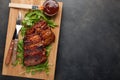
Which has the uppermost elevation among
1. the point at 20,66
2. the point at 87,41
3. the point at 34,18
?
the point at 34,18

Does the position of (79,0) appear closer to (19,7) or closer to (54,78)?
(19,7)

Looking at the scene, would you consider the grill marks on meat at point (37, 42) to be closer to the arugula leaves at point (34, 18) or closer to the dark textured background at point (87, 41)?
the arugula leaves at point (34, 18)

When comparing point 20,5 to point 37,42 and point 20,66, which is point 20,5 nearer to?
point 37,42

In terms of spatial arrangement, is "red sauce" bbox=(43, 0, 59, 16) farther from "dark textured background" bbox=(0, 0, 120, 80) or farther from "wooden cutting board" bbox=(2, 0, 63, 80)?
"dark textured background" bbox=(0, 0, 120, 80)

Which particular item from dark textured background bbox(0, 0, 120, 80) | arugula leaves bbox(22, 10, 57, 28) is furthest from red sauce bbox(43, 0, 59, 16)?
dark textured background bbox(0, 0, 120, 80)

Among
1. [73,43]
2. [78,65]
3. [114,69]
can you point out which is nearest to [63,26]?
[73,43]

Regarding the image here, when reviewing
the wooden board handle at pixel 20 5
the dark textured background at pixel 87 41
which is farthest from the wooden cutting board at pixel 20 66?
the dark textured background at pixel 87 41

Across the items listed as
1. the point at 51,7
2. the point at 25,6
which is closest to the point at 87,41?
the point at 51,7
